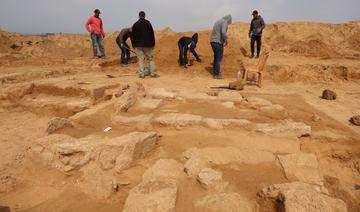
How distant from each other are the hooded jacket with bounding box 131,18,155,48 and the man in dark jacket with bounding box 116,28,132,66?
1.45m

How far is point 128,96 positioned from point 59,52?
39.8 feet

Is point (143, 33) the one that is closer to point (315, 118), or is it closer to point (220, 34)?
point (220, 34)

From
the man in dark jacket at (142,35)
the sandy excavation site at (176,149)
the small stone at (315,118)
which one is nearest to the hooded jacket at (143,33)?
the man in dark jacket at (142,35)

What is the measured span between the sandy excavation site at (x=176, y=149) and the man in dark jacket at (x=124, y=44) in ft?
7.78

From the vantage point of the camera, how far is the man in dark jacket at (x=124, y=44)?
809cm

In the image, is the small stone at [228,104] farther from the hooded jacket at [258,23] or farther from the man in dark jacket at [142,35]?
the hooded jacket at [258,23]

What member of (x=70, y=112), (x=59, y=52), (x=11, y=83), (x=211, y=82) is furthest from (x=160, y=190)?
(x=59, y=52)

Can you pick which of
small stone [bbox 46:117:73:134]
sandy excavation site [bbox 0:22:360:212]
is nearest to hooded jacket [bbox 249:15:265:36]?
sandy excavation site [bbox 0:22:360:212]

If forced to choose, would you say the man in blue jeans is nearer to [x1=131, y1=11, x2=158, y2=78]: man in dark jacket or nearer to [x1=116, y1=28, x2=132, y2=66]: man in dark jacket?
[x1=131, y1=11, x2=158, y2=78]: man in dark jacket

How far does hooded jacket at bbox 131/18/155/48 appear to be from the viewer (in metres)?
6.20

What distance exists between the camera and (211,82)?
6.77 m

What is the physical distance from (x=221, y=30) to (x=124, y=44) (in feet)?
10.6

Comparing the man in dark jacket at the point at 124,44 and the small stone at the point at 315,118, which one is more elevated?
the man in dark jacket at the point at 124,44

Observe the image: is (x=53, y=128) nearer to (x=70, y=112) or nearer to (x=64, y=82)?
(x=70, y=112)
